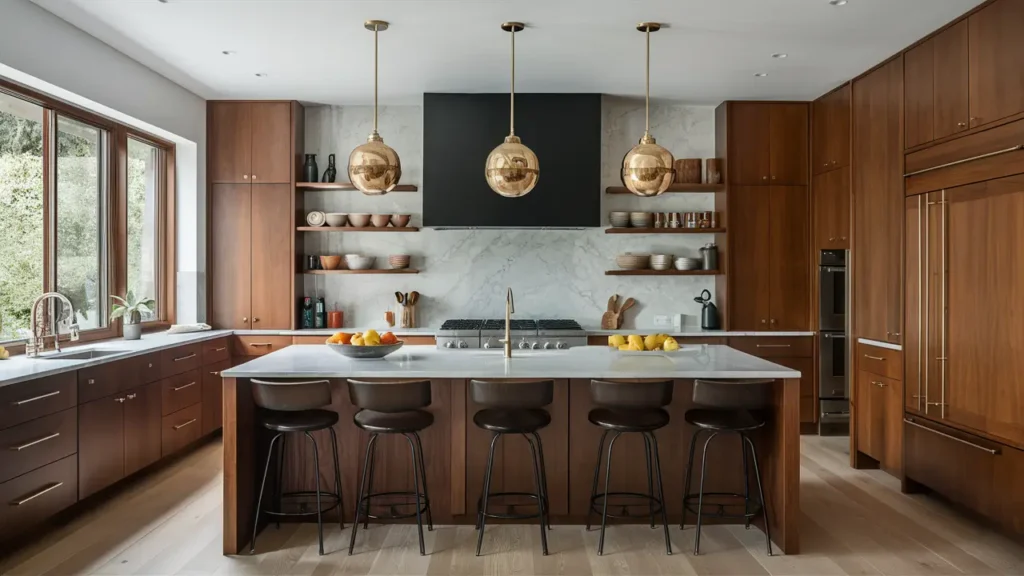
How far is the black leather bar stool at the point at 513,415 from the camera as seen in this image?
324 cm

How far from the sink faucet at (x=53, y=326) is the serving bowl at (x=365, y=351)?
1751mm

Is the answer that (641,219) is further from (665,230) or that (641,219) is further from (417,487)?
(417,487)

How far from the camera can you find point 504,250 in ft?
20.9

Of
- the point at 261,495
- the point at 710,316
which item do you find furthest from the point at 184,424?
the point at 710,316

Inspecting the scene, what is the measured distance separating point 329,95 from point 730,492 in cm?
444

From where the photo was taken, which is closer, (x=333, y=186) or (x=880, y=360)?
(x=880, y=360)

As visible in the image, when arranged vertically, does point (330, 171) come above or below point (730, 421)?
above

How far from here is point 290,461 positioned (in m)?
3.76

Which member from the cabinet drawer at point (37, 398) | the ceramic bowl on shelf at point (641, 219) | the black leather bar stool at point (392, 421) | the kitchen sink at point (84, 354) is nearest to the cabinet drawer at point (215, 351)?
the kitchen sink at point (84, 354)

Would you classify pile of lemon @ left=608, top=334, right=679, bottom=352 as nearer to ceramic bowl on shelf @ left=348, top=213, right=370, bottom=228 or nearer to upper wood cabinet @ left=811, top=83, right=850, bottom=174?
upper wood cabinet @ left=811, top=83, right=850, bottom=174

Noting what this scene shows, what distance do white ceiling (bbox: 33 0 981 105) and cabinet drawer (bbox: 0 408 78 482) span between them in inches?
90.1

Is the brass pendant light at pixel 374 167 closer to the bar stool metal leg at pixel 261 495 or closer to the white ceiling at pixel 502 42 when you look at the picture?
the white ceiling at pixel 502 42

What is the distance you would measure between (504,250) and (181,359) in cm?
282

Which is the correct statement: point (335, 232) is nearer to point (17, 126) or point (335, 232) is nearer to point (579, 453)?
point (17, 126)
